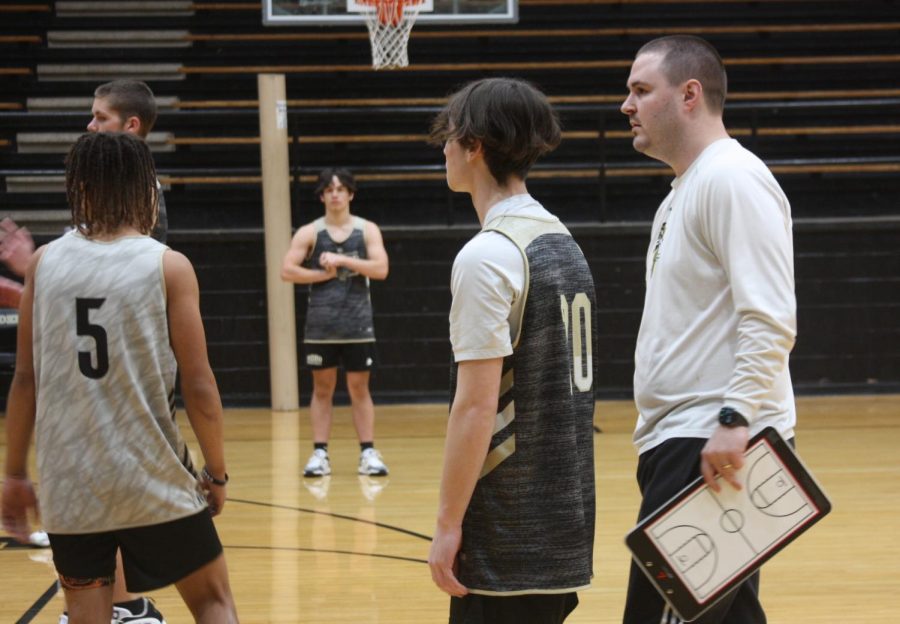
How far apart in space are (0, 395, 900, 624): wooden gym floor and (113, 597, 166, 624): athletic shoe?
637 mm

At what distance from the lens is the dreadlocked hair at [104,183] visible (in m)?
2.28

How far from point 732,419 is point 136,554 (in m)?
1.17

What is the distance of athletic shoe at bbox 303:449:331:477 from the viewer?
6.13 metres

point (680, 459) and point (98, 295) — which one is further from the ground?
point (98, 295)

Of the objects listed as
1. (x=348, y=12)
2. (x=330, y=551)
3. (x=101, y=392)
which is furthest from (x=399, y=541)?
(x=348, y=12)

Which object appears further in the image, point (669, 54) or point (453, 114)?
point (669, 54)

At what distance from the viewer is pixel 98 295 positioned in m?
2.21

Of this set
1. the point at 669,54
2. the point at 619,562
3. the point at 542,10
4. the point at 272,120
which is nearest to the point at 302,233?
the point at 272,120

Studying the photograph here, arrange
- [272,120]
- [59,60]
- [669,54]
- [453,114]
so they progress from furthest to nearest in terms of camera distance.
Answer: [59,60], [272,120], [669,54], [453,114]

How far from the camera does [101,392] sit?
221cm

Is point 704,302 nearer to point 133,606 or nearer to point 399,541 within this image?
point 133,606

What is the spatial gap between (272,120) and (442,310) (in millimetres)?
1868

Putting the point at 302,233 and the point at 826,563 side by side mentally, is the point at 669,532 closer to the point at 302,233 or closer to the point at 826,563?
the point at 826,563

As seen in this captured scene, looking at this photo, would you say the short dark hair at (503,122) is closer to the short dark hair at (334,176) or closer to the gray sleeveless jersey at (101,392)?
the gray sleeveless jersey at (101,392)
